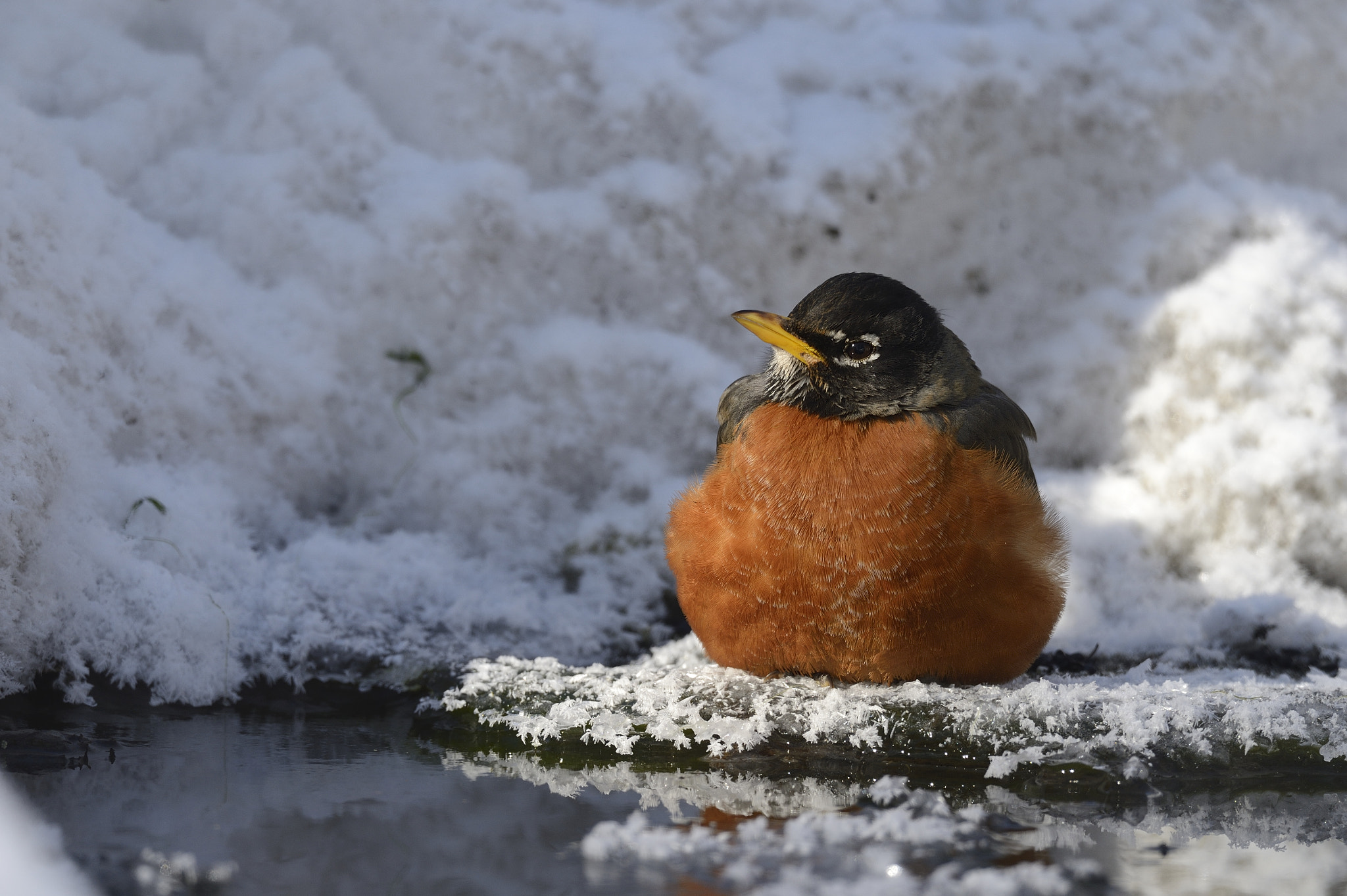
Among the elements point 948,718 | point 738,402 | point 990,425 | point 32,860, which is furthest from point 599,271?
point 32,860

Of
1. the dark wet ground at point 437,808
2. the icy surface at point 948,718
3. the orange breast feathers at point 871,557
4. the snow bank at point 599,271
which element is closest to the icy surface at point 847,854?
the dark wet ground at point 437,808

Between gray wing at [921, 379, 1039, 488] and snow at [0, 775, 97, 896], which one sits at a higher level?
gray wing at [921, 379, 1039, 488]

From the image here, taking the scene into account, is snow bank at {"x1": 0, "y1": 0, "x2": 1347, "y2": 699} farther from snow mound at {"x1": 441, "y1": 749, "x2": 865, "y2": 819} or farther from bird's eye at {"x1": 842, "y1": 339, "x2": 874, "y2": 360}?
bird's eye at {"x1": 842, "y1": 339, "x2": 874, "y2": 360}

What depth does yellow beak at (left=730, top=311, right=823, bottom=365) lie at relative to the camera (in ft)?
11.1

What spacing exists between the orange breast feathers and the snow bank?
0.98 m

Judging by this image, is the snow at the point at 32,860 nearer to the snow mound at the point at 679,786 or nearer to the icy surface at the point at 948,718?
the snow mound at the point at 679,786

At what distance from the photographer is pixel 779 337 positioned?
11.1 ft

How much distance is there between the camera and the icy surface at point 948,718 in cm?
305

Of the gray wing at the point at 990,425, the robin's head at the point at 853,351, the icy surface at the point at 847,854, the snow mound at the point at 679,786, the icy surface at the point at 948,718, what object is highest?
the robin's head at the point at 853,351

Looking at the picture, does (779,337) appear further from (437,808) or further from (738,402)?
(437,808)

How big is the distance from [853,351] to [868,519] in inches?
22.2

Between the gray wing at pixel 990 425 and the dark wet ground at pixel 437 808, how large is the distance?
3.25 ft

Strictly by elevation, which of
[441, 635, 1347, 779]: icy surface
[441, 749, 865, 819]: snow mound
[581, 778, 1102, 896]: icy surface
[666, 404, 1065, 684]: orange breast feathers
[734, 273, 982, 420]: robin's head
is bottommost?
[581, 778, 1102, 896]: icy surface

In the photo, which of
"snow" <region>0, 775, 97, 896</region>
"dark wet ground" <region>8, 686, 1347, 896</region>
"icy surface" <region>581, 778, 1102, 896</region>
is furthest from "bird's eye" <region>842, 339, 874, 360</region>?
"snow" <region>0, 775, 97, 896</region>
